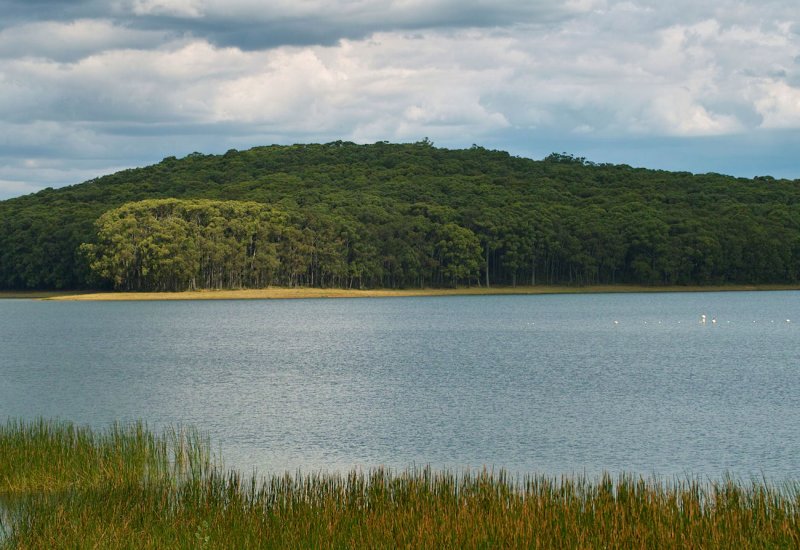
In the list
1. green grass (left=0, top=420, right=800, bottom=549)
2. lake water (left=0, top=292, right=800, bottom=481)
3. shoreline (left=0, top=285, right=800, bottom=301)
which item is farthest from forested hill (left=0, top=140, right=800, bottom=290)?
green grass (left=0, top=420, right=800, bottom=549)

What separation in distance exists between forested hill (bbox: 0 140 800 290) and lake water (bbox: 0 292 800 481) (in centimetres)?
4686

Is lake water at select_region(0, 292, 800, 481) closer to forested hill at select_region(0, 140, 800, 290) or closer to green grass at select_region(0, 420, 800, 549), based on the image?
green grass at select_region(0, 420, 800, 549)

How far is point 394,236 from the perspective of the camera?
459 ft

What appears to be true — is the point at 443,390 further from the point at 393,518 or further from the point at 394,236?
the point at 394,236

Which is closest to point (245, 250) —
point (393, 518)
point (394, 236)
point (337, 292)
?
point (337, 292)

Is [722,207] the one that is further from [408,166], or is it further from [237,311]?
[237,311]

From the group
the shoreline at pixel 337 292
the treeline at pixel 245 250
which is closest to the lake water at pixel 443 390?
the treeline at pixel 245 250

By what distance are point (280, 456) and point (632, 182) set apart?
16554 cm

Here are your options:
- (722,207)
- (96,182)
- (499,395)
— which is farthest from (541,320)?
(96,182)

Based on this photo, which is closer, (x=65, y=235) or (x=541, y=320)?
(x=541, y=320)

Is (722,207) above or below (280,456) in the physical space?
above

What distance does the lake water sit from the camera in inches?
987

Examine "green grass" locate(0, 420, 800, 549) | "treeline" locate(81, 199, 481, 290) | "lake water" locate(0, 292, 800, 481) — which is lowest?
"lake water" locate(0, 292, 800, 481)

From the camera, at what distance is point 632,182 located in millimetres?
183000
